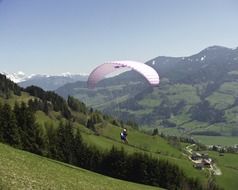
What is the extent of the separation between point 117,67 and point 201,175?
121m

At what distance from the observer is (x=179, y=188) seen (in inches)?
4643

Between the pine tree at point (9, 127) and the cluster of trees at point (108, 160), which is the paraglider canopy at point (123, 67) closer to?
the pine tree at point (9, 127)

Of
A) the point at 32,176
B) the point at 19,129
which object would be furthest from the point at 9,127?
the point at 32,176

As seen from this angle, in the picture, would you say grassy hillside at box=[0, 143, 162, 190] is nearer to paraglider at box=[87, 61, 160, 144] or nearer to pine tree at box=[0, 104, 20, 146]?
paraglider at box=[87, 61, 160, 144]

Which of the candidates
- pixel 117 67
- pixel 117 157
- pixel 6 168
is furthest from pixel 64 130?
pixel 6 168

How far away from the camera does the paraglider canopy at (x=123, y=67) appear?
5250 cm

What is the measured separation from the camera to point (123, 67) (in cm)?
5528

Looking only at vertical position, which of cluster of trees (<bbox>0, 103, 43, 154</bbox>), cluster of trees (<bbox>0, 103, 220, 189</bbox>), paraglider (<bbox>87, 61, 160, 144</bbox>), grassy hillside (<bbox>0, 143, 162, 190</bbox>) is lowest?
cluster of trees (<bbox>0, 103, 220, 189</bbox>)

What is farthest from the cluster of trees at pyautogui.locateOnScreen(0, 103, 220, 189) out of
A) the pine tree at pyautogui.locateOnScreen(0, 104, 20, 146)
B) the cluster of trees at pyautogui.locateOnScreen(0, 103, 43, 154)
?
the pine tree at pyautogui.locateOnScreen(0, 104, 20, 146)

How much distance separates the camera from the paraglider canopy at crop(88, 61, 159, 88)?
5250 cm

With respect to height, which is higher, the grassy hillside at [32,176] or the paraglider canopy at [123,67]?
the paraglider canopy at [123,67]

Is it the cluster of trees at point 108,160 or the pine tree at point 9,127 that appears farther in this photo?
the cluster of trees at point 108,160

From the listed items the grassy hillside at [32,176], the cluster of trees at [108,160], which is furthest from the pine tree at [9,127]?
the grassy hillside at [32,176]

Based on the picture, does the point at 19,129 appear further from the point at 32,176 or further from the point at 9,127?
the point at 32,176
